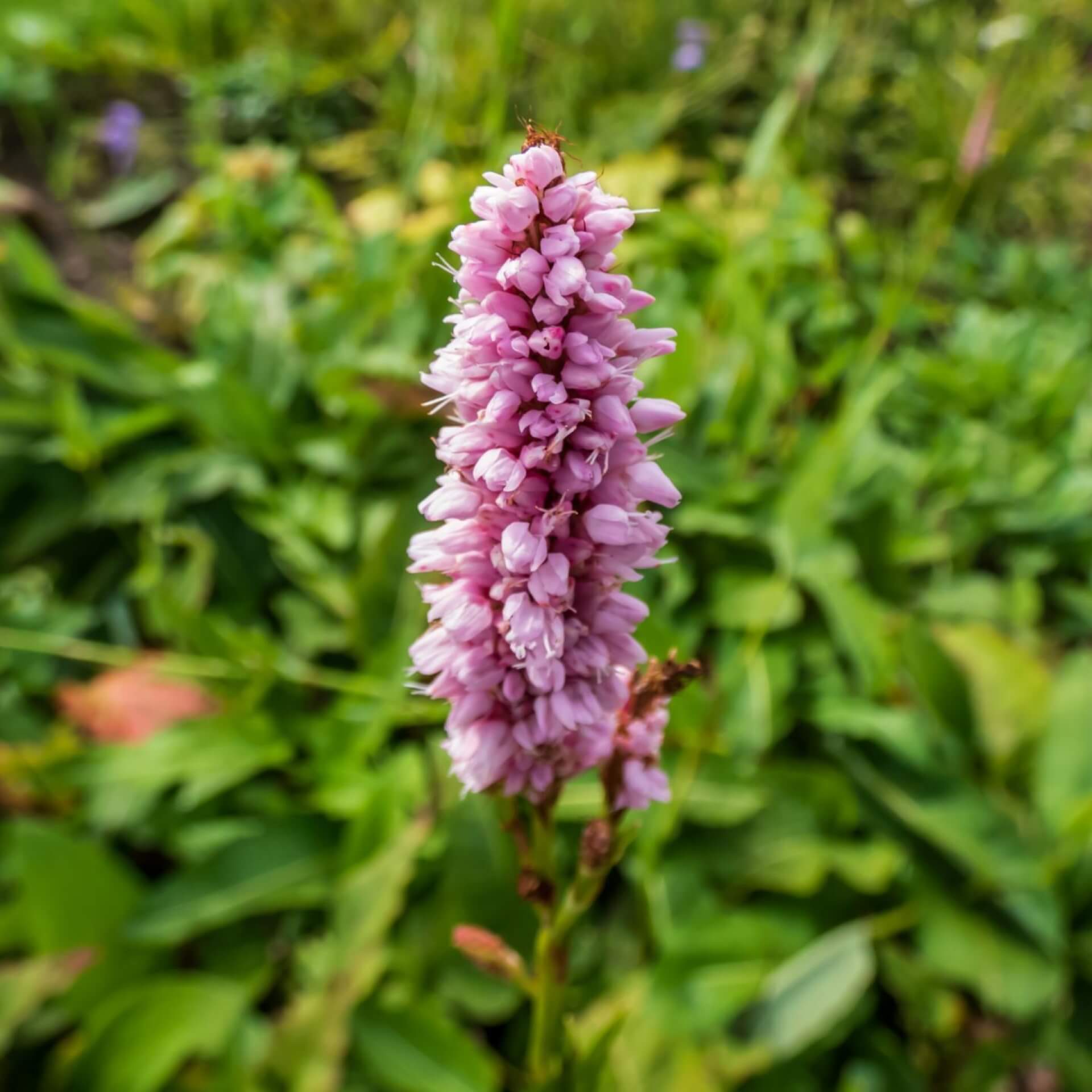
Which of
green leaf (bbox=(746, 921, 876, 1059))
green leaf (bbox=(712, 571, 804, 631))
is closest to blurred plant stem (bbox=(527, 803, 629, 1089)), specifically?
green leaf (bbox=(746, 921, 876, 1059))

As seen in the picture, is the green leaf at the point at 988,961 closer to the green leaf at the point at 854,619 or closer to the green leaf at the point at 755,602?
the green leaf at the point at 854,619

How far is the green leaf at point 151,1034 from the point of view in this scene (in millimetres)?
1660

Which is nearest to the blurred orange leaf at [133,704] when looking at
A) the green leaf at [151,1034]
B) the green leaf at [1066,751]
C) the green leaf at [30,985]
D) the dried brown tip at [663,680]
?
the green leaf at [30,985]

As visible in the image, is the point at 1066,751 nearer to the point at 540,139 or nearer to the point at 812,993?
the point at 812,993

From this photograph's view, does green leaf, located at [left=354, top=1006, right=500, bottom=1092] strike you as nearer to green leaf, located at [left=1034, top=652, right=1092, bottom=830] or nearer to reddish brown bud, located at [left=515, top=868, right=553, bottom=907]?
reddish brown bud, located at [left=515, top=868, right=553, bottom=907]

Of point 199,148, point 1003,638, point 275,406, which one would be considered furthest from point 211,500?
point 1003,638

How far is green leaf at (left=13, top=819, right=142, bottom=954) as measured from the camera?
1876 millimetres

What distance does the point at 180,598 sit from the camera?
7.91 feet

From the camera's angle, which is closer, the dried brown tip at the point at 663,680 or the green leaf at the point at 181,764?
the dried brown tip at the point at 663,680

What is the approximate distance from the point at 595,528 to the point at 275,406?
2293mm

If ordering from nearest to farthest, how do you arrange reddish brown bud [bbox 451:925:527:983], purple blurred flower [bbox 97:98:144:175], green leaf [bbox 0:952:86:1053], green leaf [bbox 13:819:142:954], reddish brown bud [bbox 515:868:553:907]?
reddish brown bud [bbox 515:868:553:907], reddish brown bud [bbox 451:925:527:983], green leaf [bbox 0:952:86:1053], green leaf [bbox 13:819:142:954], purple blurred flower [bbox 97:98:144:175]

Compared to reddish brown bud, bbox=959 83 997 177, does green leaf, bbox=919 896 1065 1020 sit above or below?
below

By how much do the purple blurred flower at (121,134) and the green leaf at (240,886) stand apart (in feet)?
12.0

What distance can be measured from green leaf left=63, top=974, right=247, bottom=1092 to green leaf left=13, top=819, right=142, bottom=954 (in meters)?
0.20
